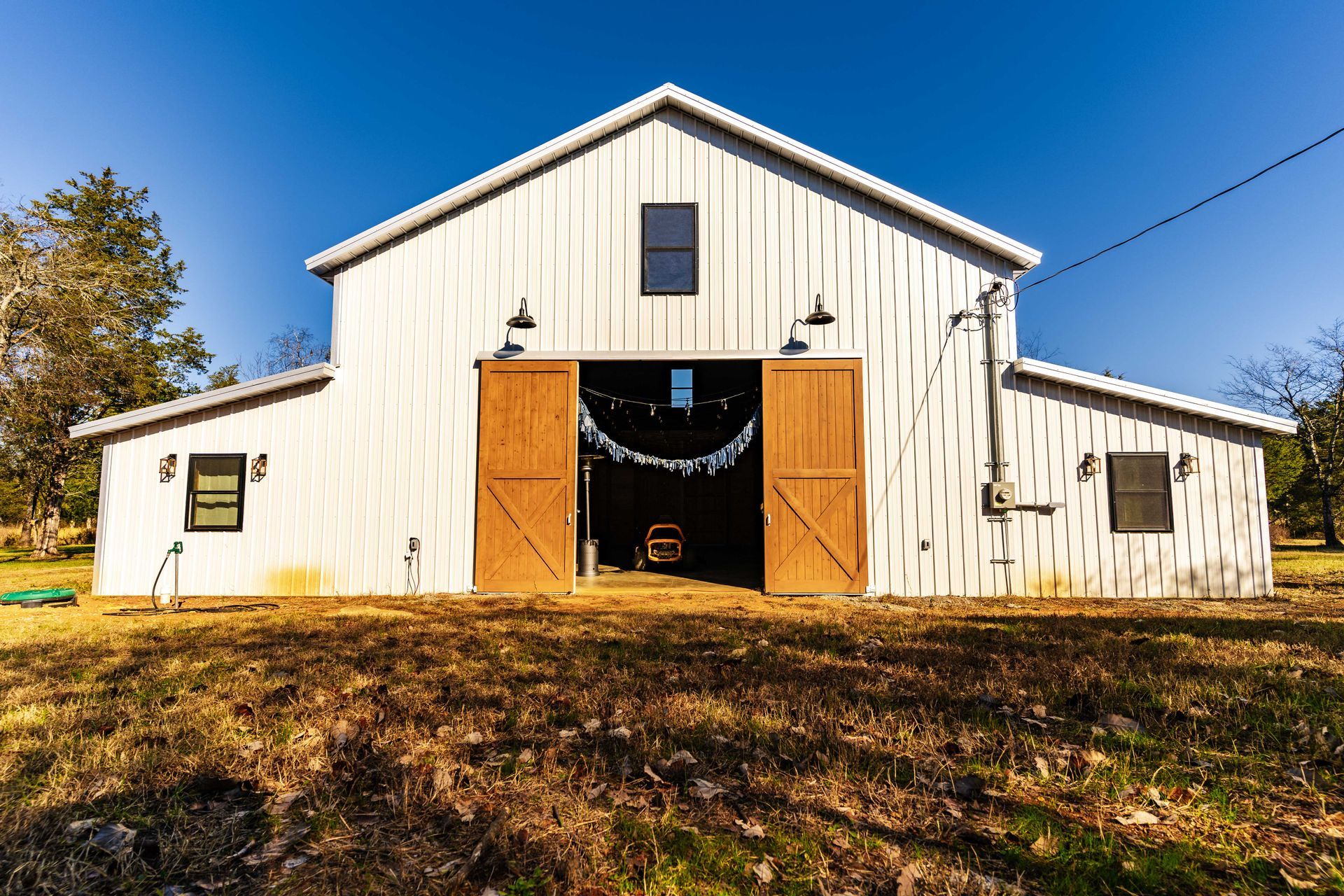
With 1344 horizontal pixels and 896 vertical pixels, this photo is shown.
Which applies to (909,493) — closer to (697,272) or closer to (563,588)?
(697,272)

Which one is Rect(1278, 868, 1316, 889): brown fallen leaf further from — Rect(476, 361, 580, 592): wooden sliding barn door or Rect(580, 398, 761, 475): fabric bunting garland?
Rect(580, 398, 761, 475): fabric bunting garland

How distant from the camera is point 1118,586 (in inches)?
325

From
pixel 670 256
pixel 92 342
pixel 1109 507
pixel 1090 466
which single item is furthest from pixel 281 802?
pixel 92 342

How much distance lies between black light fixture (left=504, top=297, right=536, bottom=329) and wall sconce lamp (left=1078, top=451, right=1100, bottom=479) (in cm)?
803

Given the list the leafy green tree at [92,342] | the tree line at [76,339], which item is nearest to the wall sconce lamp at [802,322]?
the tree line at [76,339]

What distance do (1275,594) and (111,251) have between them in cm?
3175

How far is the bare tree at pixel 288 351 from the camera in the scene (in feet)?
101

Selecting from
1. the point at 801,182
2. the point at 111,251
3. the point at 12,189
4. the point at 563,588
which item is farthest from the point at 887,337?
the point at 111,251

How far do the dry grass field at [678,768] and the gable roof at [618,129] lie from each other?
6.10m

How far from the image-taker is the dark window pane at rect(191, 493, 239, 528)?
8695mm

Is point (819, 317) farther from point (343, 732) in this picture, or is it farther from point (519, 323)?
point (343, 732)

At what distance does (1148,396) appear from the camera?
8.27m

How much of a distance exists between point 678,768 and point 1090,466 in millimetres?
8308

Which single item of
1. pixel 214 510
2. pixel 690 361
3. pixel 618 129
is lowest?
pixel 214 510
